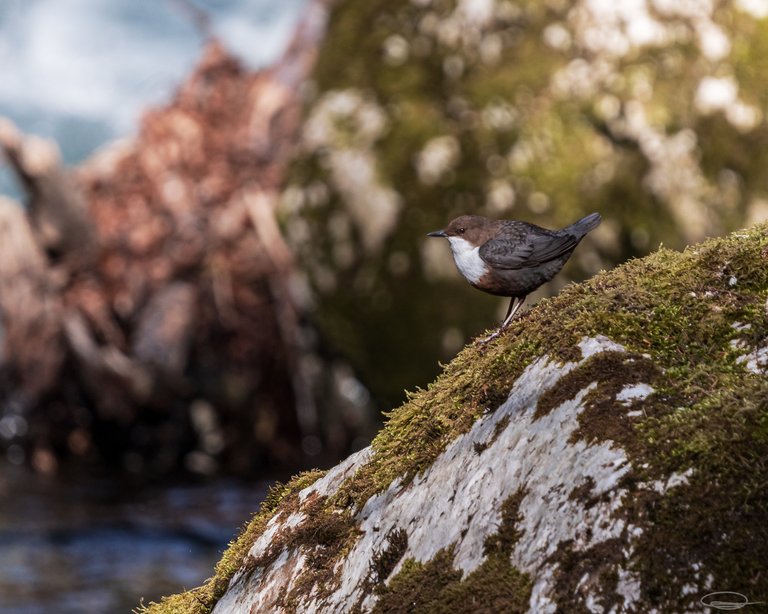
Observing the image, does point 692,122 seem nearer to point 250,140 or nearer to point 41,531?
point 250,140

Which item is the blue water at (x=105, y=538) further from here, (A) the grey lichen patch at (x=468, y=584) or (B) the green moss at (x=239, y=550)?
(A) the grey lichen patch at (x=468, y=584)

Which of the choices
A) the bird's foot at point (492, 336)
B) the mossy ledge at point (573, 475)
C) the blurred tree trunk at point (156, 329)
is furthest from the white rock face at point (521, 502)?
the blurred tree trunk at point (156, 329)

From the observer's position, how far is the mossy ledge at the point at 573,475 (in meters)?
2.21

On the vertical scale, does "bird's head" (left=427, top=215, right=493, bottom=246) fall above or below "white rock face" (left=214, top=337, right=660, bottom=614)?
above

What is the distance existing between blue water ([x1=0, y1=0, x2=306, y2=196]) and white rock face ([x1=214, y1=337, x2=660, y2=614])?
21.9 meters

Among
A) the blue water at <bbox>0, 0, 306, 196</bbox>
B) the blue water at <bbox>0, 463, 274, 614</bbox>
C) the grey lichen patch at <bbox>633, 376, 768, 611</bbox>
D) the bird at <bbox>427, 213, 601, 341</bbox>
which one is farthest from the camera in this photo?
the blue water at <bbox>0, 0, 306, 196</bbox>

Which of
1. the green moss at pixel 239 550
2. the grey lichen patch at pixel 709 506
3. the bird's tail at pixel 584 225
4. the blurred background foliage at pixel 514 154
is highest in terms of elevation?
the blurred background foliage at pixel 514 154

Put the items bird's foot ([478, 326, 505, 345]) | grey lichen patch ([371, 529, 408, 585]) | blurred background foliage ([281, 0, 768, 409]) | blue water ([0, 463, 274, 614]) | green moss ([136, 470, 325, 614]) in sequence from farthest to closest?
1. blurred background foliage ([281, 0, 768, 409])
2. blue water ([0, 463, 274, 614])
3. green moss ([136, 470, 325, 614])
4. bird's foot ([478, 326, 505, 345])
5. grey lichen patch ([371, 529, 408, 585])

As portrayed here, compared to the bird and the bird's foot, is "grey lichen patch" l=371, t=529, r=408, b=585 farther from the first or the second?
the bird

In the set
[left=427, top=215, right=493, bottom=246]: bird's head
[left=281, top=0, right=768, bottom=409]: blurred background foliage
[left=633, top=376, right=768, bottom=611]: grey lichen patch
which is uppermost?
[left=281, top=0, right=768, bottom=409]: blurred background foliage

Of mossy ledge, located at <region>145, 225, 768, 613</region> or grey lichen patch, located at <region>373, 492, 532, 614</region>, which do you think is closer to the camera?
mossy ledge, located at <region>145, 225, 768, 613</region>

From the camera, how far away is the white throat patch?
399cm

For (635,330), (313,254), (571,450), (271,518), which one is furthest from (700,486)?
(313,254)

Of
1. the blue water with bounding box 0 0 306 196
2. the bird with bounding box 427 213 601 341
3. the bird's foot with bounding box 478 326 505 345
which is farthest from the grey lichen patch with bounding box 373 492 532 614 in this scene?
the blue water with bounding box 0 0 306 196
